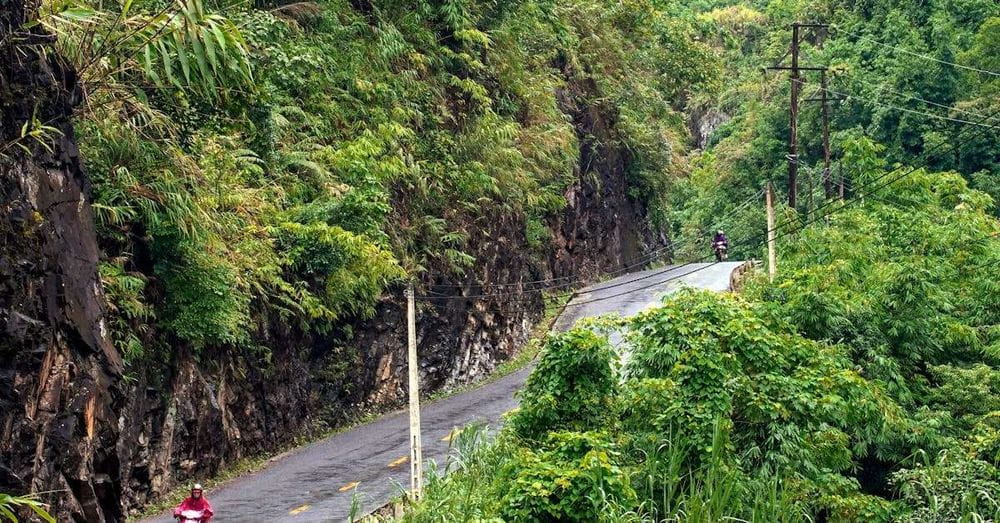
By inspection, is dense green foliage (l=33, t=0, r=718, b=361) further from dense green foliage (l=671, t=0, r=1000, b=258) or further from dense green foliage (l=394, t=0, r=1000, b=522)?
dense green foliage (l=671, t=0, r=1000, b=258)

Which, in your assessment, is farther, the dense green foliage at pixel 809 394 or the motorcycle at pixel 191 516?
Result: the dense green foliage at pixel 809 394

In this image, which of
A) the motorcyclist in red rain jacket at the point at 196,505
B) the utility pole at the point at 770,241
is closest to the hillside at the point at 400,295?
the utility pole at the point at 770,241

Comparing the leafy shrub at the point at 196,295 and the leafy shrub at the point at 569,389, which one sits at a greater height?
the leafy shrub at the point at 196,295

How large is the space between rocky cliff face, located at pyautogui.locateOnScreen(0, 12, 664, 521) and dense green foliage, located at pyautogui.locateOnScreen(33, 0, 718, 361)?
564mm

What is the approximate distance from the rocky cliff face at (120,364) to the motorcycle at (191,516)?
0.74m

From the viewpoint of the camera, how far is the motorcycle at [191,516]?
1193 cm

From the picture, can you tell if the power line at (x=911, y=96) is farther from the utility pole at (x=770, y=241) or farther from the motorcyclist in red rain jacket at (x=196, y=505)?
the motorcyclist in red rain jacket at (x=196, y=505)

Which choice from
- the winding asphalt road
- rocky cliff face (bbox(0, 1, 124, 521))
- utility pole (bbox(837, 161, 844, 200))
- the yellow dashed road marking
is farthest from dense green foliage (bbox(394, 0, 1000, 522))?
utility pole (bbox(837, 161, 844, 200))

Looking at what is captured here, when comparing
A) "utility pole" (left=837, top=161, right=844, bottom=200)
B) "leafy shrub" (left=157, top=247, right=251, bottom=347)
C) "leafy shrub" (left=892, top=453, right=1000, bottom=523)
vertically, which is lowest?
"utility pole" (left=837, top=161, right=844, bottom=200)

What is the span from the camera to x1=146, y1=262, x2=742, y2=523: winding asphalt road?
1532cm

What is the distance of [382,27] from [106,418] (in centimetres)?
1608

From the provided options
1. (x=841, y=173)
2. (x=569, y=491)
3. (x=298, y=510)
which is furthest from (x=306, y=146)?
(x=841, y=173)

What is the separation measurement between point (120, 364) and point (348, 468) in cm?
632

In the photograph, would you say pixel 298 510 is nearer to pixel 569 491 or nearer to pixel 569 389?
pixel 569 389
